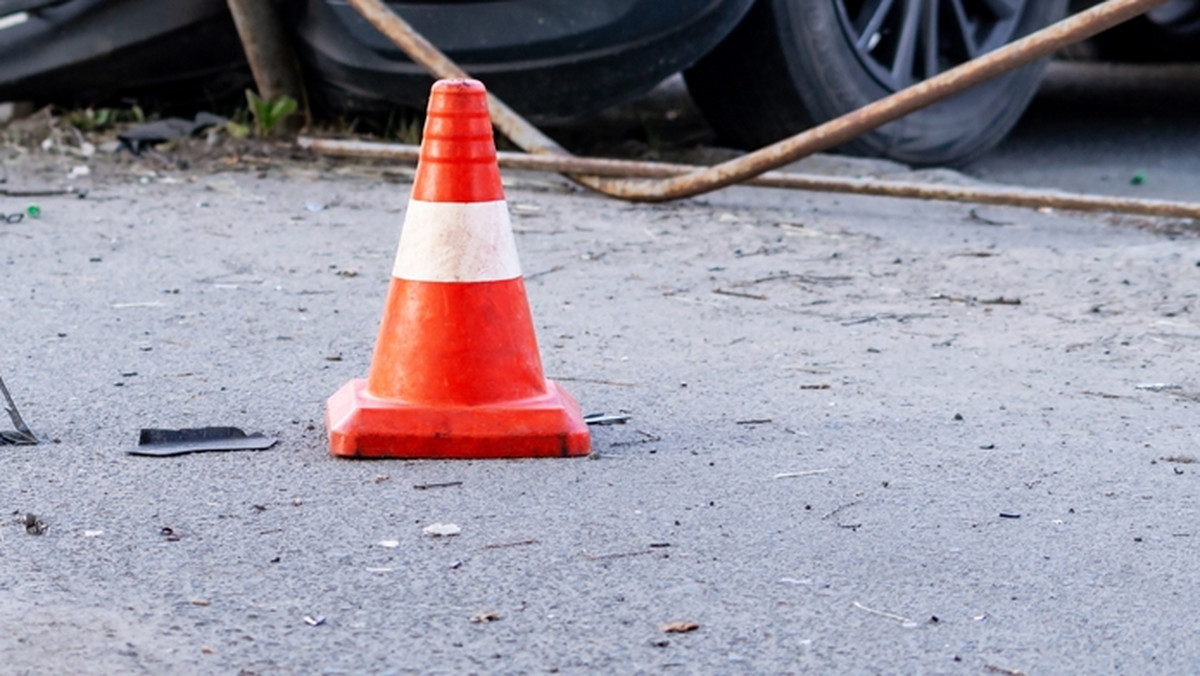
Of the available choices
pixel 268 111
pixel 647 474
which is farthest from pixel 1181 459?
pixel 268 111

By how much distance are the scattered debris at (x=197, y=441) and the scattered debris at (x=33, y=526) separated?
35cm

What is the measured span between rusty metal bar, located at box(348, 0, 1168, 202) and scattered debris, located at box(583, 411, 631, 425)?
5.24 feet

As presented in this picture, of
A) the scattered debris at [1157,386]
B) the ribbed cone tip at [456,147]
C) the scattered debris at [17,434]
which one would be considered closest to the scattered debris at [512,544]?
the ribbed cone tip at [456,147]

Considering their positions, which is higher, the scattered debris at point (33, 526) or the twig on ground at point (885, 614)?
the scattered debris at point (33, 526)

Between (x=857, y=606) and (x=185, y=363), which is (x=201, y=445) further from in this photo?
(x=857, y=606)

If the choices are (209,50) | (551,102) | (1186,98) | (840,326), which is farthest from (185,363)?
(1186,98)

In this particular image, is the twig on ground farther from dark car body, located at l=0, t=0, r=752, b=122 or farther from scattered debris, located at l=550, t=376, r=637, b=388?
dark car body, located at l=0, t=0, r=752, b=122

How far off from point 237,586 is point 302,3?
156 inches

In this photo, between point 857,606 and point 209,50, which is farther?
point 209,50

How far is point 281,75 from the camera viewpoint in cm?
565

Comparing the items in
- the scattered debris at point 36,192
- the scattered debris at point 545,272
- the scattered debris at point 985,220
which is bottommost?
the scattered debris at point 545,272

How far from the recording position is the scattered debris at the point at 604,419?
275 centimetres

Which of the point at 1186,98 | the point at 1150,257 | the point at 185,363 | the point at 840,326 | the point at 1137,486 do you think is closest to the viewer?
the point at 1137,486

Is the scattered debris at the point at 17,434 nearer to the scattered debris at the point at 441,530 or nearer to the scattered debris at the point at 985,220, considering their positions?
the scattered debris at the point at 441,530
